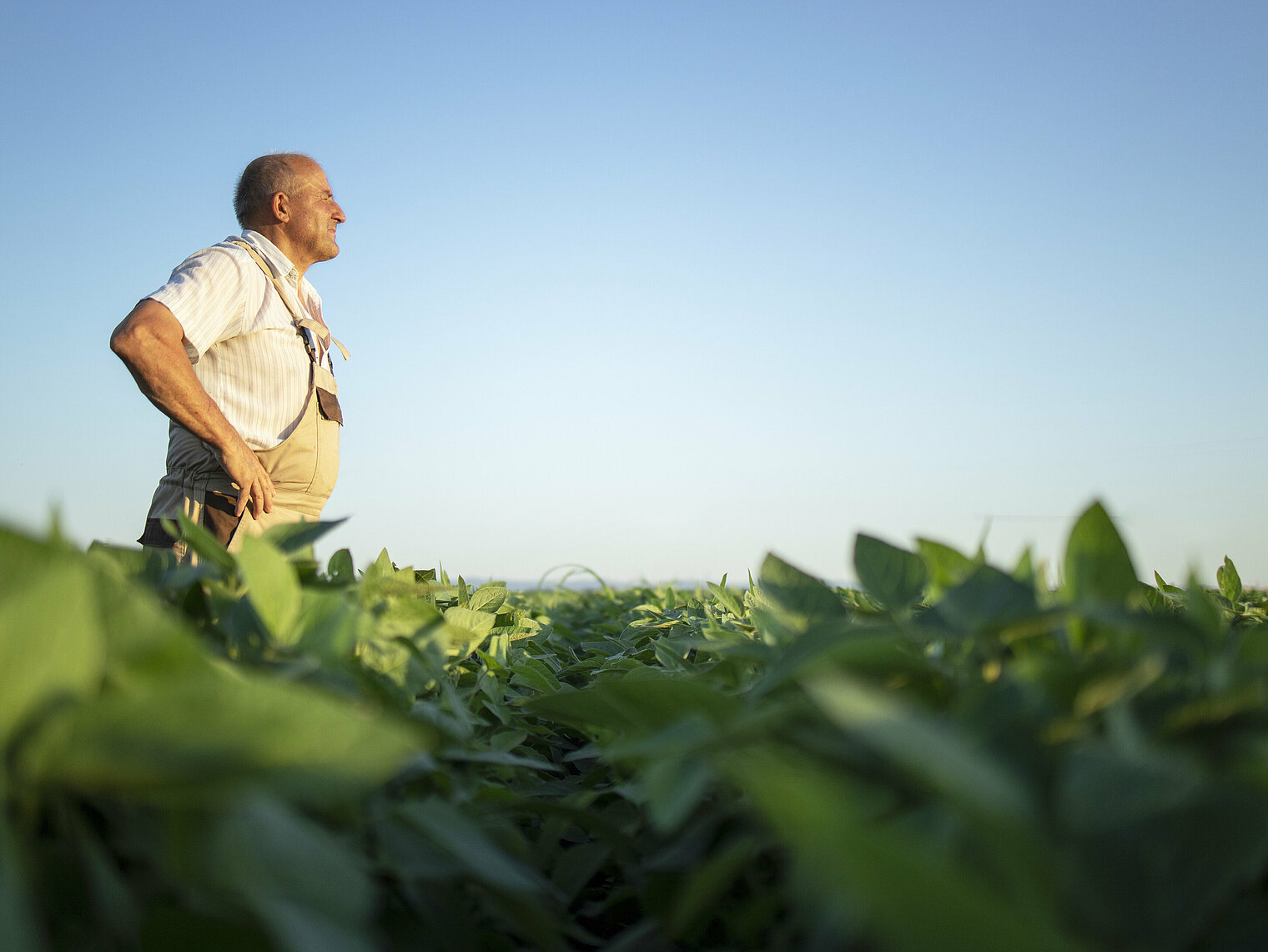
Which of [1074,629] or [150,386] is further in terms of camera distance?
[150,386]

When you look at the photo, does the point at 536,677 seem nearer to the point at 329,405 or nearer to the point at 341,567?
the point at 341,567

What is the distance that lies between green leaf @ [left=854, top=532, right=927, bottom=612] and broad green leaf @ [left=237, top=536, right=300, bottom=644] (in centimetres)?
46

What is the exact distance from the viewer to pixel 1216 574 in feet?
5.05

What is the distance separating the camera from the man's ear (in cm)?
346

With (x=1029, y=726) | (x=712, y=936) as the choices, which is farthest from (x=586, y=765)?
(x=1029, y=726)

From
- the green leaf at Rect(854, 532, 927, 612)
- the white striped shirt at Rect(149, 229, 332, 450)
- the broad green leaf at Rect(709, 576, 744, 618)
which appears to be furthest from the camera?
the white striped shirt at Rect(149, 229, 332, 450)

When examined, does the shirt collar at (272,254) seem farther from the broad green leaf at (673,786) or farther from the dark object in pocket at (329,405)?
the broad green leaf at (673,786)

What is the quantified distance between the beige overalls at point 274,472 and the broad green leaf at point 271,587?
7.40 feet

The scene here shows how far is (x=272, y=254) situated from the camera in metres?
3.34

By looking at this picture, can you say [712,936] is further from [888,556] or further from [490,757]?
[888,556]

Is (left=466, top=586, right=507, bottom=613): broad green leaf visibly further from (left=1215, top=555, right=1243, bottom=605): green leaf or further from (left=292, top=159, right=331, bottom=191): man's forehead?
(left=292, top=159, right=331, bottom=191): man's forehead

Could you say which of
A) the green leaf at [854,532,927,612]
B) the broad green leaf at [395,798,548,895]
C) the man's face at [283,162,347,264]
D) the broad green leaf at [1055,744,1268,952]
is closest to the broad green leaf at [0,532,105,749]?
the broad green leaf at [395,798,548,895]

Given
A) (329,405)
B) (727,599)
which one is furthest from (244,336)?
(727,599)

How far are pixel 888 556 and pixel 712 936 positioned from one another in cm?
34
